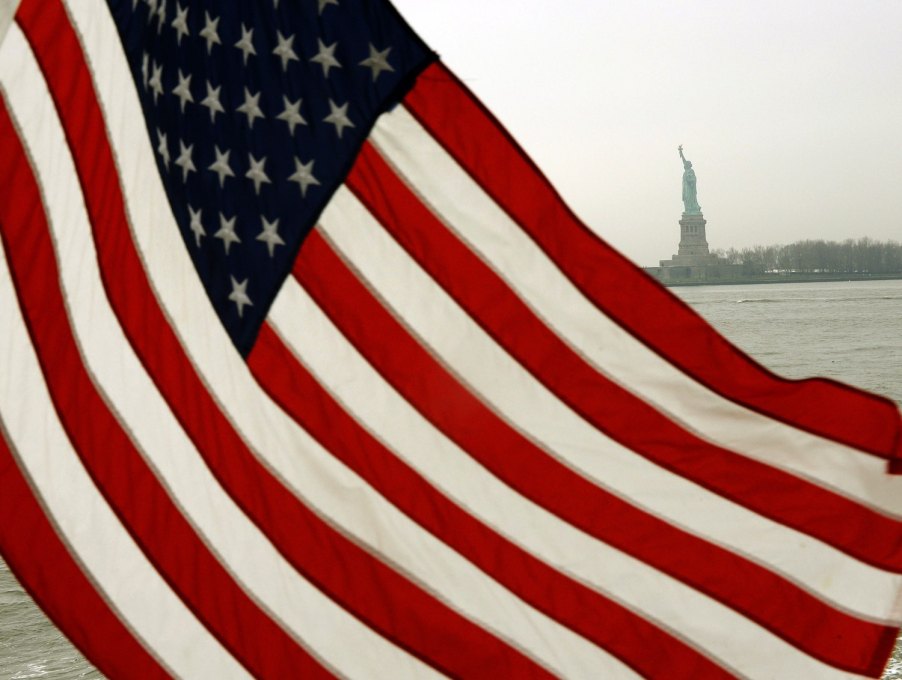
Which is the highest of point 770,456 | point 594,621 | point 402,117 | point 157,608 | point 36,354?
point 402,117

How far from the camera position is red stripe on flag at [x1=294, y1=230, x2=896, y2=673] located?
102 inches

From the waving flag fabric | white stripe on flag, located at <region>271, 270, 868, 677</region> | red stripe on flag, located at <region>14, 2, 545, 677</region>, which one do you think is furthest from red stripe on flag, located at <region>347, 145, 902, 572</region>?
red stripe on flag, located at <region>14, 2, 545, 677</region>

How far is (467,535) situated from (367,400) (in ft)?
1.19

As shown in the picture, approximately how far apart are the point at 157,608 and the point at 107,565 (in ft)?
0.43

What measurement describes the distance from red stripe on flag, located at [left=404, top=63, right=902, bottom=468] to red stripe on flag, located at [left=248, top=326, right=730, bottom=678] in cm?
53

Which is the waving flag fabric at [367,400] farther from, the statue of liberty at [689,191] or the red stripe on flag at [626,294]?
the statue of liberty at [689,191]

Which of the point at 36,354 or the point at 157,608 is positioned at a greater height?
the point at 36,354

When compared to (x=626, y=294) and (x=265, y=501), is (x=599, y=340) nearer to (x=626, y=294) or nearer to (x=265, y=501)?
(x=626, y=294)

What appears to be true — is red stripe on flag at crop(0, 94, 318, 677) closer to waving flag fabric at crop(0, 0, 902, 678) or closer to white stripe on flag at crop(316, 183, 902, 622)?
waving flag fabric at crop(0, 0, 902, 678)

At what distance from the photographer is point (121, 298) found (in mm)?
2656

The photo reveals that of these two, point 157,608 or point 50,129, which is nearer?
point 157,608

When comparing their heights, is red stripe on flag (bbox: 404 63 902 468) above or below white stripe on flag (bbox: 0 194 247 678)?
above

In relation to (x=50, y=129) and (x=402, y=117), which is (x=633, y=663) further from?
(x=50, y=129)

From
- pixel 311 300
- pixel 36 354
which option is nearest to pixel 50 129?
pixel 36 354
